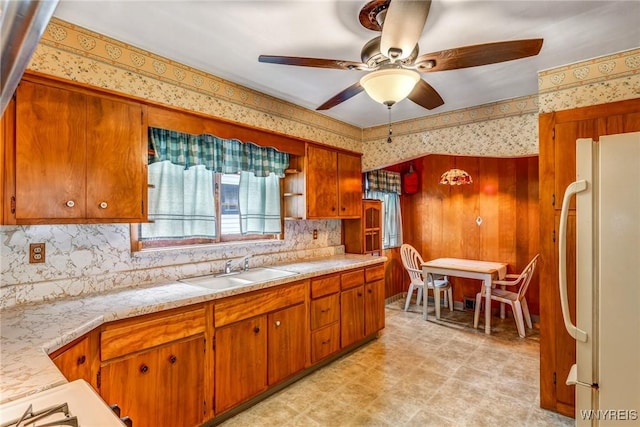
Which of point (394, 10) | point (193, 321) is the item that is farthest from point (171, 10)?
point (193, 321)

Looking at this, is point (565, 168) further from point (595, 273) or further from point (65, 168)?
point (65, 168)

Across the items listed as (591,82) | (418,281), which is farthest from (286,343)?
(591,82)

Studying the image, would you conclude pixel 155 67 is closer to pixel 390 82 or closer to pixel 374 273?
pixel 390 82

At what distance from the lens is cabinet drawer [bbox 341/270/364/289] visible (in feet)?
10.5

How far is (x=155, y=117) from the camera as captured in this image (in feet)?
7.13

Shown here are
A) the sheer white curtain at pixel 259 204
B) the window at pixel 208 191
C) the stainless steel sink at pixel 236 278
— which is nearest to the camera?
the window at pixel 208 191

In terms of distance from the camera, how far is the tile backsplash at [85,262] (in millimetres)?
1829

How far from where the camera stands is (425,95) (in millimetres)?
2186

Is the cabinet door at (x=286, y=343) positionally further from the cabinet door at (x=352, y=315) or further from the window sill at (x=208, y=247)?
the window sill at (x=208, y=247)

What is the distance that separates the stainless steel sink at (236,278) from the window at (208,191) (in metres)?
0.34

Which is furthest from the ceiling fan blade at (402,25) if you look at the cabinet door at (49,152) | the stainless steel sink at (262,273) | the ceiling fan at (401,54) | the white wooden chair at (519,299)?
the white wooden chair at (519,299)

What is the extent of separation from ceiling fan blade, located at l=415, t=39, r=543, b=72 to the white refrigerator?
51cm

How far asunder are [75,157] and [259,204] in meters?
1.58

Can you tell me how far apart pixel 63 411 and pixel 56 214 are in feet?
4.21
